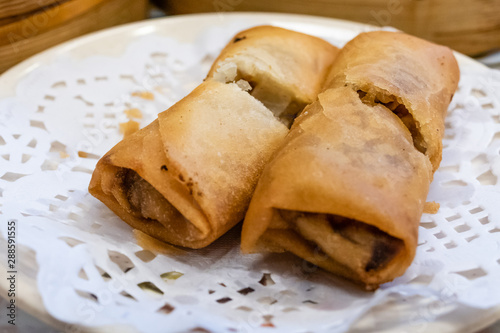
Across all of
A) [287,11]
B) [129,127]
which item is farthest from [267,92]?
[287,11]

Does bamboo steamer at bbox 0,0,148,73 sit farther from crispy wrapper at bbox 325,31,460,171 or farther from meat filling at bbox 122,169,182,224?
Result: crispy wrapper at bbox 325,31,460,171

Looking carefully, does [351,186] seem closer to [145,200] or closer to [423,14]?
[145,200]

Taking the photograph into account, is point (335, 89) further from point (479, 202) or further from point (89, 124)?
point (89, 124)

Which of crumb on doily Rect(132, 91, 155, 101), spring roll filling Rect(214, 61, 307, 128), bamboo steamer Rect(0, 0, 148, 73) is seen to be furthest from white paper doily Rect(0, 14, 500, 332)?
spring roll filling Rect(214, 61, 307, 128)

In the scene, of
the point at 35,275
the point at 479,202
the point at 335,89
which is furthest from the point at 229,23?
the point at 35,275

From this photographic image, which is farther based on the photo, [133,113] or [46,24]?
[46,24]

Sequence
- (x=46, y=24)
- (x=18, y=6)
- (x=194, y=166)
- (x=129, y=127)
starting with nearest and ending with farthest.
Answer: (x=194, y=166) < (x=129, y=127) < (x=18, y=6) < (x=46, y=24)
